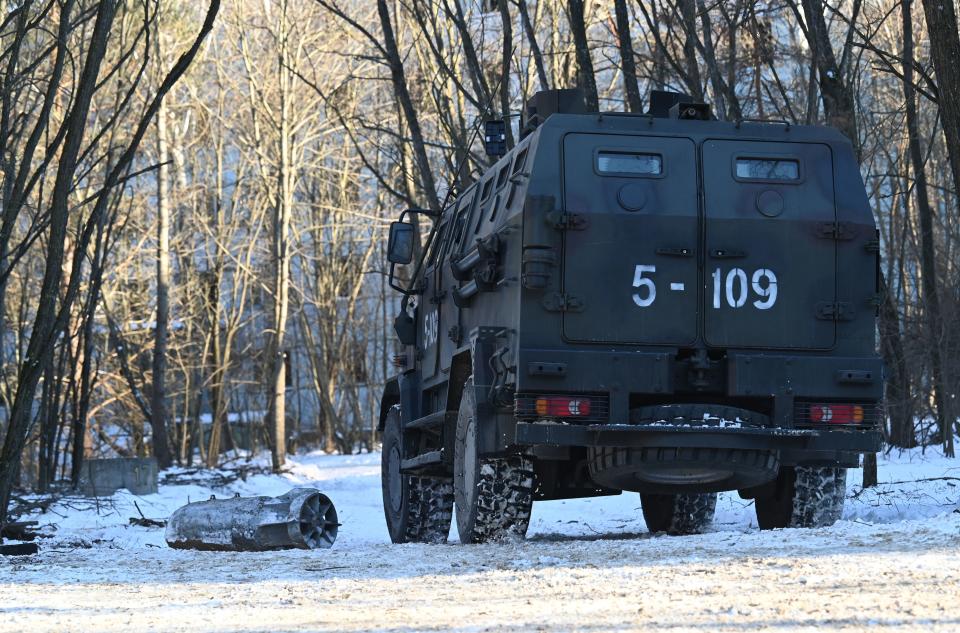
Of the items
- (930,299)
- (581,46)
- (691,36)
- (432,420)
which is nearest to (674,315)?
(432,420)

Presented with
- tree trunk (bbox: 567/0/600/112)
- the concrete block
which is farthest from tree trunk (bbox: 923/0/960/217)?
the concrete block

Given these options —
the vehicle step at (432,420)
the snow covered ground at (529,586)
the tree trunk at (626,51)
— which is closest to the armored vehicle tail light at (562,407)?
the snow covered ground at (529,586)

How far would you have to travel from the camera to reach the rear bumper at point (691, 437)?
29.1 ft

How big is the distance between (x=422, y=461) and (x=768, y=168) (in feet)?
11.5

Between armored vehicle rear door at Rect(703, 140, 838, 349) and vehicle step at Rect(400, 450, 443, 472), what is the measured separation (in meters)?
2.48

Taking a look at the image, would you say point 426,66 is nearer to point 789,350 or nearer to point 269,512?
point 269,512

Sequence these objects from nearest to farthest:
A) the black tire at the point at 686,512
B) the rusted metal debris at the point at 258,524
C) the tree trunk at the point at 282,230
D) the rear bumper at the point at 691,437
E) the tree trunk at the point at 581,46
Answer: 1. the rear bumper at the point at 691,437
2. the rusted metal debris at the point at 258,524
3. the black tire at the point at 686,512
4. the tree trunk at the point at 581,46
5. the tree trunk at the point at 282,230

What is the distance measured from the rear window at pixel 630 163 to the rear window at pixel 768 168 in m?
0.54

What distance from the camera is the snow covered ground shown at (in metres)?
5.51

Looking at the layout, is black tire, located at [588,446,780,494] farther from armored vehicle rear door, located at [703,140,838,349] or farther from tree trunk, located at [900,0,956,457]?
tree trunk, located at [900,0,956,457]

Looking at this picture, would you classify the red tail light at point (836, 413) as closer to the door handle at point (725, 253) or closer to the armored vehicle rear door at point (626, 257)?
the armored vehicle rear door at point (626, 257)

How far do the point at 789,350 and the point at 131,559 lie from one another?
4.41m

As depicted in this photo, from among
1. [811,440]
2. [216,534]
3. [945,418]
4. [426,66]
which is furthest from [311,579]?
[426,66]

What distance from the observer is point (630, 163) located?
9.44 metres
